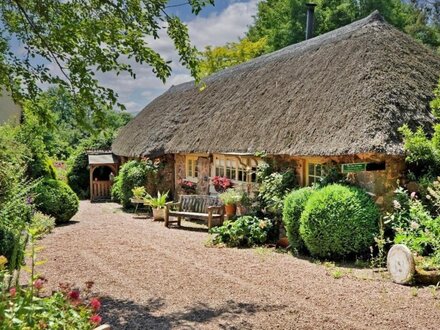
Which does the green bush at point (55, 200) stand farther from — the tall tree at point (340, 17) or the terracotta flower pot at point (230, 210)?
the tall tree at point (340, 17)

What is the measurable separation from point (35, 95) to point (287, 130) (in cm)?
543

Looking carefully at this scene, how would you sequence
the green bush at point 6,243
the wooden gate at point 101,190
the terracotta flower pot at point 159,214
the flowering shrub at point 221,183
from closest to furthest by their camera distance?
the green bush at point 6,243 → the flowering shrub at point 221,183 → the terracotta flower pot at point 159,214 → the wooden gate at point 101,190

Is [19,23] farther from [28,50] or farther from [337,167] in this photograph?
[337,167]

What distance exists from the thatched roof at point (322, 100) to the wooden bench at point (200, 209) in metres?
1.34

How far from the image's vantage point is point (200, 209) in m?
11.2

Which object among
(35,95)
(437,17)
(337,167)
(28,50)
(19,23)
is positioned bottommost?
(337,167)

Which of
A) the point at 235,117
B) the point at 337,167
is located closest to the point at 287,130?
the point at 337,167

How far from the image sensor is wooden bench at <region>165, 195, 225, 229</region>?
34.7 ft

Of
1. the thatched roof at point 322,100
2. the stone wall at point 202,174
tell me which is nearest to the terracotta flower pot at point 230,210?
the thatched roof at point 322,100

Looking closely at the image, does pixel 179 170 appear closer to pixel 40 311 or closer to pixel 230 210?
pixel 230 210

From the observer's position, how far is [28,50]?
Answer: 551 centimetres

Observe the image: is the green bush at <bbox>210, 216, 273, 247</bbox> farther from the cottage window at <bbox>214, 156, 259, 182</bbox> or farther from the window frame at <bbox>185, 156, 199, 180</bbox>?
the window frame at <bbox>185, 156, 199, 180</bbox>

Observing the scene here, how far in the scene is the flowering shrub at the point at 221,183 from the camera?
37.2 feet

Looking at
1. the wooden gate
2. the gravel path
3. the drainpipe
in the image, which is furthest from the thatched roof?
the wooden gate
